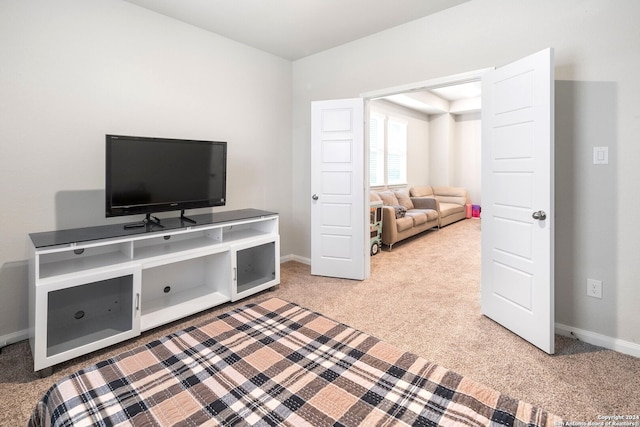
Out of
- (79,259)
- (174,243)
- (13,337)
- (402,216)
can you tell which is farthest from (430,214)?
(13,337)

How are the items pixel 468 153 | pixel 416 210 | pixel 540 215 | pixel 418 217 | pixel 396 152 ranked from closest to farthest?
pixel 540 215 < pixel 418 217 < pixel 416 210 < pixel 396 152 < pixel 468 153

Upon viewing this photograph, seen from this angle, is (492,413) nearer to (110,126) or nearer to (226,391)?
(226,391)

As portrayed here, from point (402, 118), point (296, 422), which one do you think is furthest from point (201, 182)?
point (402, 118)

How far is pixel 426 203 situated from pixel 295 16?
477cm

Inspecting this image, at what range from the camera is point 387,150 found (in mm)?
6953

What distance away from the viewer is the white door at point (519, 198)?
2.12m

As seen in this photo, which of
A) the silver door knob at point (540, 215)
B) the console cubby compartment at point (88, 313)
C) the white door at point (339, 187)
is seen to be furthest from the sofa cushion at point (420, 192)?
the console cubby compartment at point (88, 313)

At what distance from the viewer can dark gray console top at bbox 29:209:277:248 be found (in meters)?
2.04

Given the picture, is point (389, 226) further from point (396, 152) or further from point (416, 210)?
point (396, 152)

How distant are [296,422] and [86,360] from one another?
1.98 m

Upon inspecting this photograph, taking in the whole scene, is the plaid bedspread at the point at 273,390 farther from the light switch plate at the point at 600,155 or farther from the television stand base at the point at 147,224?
the light switch plate at the point at 600,155

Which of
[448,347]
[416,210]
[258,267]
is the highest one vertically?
[416,210]

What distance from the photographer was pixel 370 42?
138 inches

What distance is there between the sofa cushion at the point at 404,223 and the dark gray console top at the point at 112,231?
275cm
